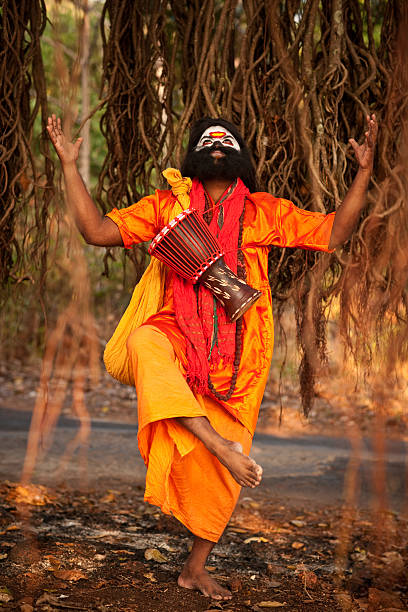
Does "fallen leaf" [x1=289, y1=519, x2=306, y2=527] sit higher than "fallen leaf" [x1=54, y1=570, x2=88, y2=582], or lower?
lower

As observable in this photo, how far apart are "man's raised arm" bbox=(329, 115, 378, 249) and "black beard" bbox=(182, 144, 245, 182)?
1.62 feet

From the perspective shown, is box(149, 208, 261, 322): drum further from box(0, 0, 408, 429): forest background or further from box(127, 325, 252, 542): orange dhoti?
box(0, 0, 408, 429): forest background

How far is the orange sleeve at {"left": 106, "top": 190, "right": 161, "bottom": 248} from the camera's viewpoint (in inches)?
120

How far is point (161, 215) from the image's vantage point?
3.10 meters

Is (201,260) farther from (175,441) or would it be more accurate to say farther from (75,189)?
(175,441)

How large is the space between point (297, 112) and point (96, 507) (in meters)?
2.44

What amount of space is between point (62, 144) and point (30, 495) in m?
2.16

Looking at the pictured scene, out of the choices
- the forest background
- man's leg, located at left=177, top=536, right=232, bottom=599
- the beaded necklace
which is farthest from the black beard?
man's leg, located at left=177, top=536, right=232, bottom=599

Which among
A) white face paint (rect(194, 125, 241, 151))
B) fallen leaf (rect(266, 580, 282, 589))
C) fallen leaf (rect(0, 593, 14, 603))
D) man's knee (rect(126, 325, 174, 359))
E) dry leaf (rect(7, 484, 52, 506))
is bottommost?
dry leaf (rect(7, 484, 52, 506))

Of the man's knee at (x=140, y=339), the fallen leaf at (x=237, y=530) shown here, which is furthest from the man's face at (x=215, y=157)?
the fallen leaf at (x=237, y=530)

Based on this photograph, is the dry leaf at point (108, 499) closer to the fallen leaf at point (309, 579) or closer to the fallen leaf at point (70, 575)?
the fallen leaf at point (70, 575)

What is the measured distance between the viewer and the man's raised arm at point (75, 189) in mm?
2932

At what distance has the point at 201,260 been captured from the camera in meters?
2.87

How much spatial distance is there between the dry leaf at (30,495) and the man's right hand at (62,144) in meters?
2.04
